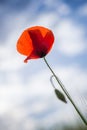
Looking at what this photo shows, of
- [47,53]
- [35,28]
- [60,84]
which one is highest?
[35,28]

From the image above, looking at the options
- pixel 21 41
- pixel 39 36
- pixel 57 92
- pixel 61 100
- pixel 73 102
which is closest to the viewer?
pixel 73 102

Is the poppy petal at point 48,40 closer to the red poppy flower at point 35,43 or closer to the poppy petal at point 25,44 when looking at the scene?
the red poppy flower at point 35,43

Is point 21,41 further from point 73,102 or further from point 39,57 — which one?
point 73,102

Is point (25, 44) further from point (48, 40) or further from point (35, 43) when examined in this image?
point (48, 40)

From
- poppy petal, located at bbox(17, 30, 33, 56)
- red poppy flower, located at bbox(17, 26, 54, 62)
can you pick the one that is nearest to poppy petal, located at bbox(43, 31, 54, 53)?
red poppy flower, located at bbox(17, 26, 54, 62)

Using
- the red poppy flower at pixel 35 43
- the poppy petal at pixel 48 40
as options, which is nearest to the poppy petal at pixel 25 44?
the red poppy flower at pixel 35 43

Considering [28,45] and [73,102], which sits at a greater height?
[28,45]

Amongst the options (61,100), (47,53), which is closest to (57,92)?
(61,100)

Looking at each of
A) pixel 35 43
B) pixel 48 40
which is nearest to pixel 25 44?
pixel 35 43

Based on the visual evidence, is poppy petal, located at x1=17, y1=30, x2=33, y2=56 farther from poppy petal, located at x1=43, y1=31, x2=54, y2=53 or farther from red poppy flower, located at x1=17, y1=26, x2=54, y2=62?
poppy petal, located at x1=43, y1=31, x2=54, y2=53
